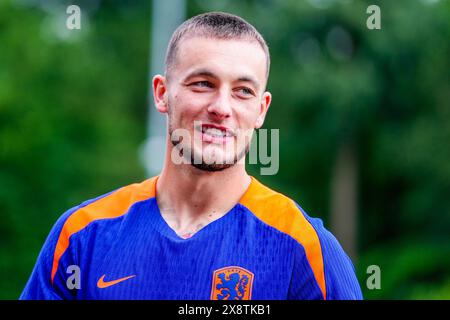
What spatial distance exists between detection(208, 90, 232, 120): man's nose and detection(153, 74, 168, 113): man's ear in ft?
1.29

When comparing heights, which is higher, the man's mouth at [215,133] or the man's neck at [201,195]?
the man's mouth at [215,133]

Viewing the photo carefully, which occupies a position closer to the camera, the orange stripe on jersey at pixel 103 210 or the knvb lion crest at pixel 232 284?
the knvb lion crest at pixel 232 284

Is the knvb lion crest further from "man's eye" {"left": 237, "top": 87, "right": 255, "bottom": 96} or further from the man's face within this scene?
"man's eye" {"left": 237, "top": 87, "right": 255, "bottom": 96}

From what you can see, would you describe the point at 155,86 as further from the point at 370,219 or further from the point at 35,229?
the point at 370,219

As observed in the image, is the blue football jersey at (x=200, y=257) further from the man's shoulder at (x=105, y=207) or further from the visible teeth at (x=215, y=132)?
the visible teeth at (x=215, y=132)

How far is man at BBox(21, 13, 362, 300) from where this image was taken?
3557mm

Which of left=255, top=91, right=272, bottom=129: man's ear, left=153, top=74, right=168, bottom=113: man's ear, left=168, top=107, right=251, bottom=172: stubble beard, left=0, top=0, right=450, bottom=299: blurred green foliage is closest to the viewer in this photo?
left=168, top=107, right=251, bottom=172: stubble beard

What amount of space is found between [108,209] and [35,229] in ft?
43.0

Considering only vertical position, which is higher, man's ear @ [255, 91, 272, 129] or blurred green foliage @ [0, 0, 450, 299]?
blurred green foliage @ [0, 0, 450, 299]

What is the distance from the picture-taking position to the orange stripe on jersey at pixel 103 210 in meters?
3.78

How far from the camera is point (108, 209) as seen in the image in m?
3.93

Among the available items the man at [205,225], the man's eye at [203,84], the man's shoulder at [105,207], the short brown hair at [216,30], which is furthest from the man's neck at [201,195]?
the short brown hair at [216,30]

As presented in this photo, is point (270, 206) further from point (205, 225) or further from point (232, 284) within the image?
point (232, 284)

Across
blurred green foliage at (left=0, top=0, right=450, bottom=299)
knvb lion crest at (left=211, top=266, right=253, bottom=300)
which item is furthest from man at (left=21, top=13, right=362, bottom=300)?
blurred green foliage at (left=0, top=0, right=450, bottom=299)
